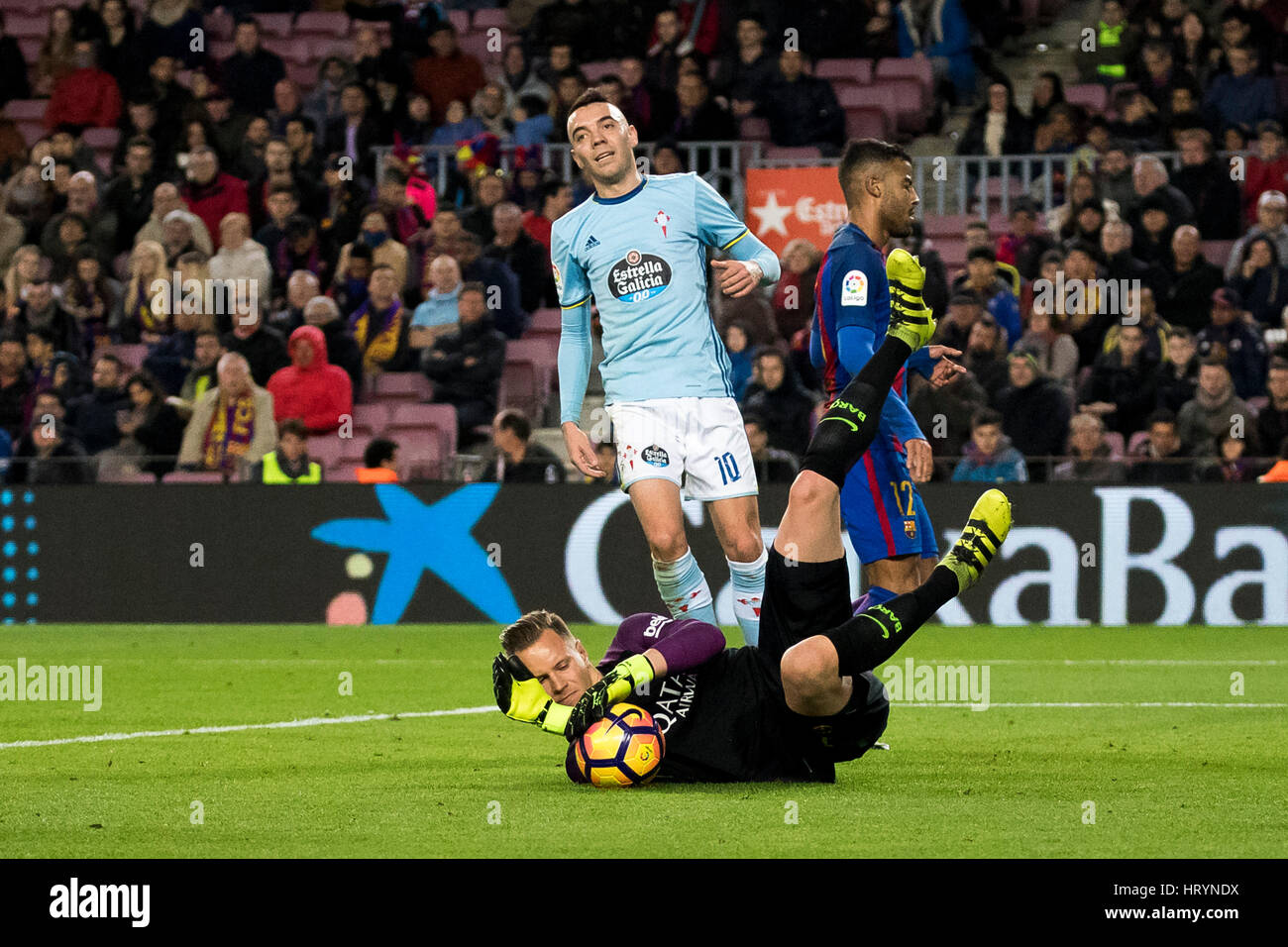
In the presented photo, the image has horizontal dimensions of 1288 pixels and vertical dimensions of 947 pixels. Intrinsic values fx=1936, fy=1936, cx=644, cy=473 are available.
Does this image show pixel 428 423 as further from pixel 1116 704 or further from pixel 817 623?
pixel 817 623

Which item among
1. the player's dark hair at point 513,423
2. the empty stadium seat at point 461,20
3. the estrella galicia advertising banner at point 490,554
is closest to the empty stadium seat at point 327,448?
the estrella galicia advertising banner at point 490,554

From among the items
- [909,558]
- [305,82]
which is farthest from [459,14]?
[909,558]

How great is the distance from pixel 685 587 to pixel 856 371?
44.5 inches

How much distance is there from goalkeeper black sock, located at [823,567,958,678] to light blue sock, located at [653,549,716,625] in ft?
4.55

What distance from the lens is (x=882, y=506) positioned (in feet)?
23.9

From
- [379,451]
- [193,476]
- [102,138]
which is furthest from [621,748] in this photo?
[102,138]

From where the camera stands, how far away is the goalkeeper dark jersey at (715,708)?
6262 mm

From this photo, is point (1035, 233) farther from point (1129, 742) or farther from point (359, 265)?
point (1129, 742)

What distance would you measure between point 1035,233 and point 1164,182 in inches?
48.4

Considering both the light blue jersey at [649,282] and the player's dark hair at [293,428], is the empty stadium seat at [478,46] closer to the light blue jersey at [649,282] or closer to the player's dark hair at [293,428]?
the player's dark hair at [293,428]

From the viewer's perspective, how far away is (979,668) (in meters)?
10.8

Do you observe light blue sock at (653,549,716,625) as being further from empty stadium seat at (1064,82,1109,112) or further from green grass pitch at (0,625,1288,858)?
empty stadium seat at (1064,82,1109,112)

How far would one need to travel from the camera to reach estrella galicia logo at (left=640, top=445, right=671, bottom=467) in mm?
7520

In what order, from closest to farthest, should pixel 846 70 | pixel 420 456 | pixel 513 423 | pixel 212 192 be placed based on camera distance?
1. pixel 513 423
2. pixel 420 456
3. pixel 212 192
4. pixel 846 70
